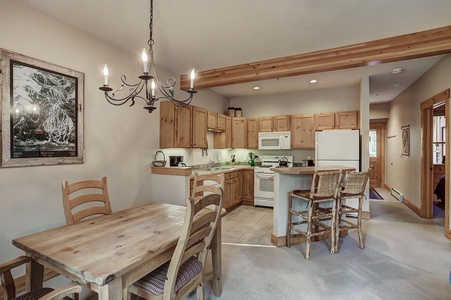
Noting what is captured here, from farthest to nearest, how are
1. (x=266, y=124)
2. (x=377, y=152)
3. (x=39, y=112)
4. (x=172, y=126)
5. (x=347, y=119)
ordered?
1. (x=377, y=152)
2. (x=266, y=124)
3. (x=347, y=119)
4. (x=172, y=126)
5. (x=39, y=112)

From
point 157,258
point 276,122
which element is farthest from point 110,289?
point 276,122

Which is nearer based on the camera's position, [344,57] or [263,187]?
[344,57]

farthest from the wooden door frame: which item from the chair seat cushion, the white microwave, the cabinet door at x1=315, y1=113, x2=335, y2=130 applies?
the chair seat cushion

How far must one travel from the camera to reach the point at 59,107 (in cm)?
252

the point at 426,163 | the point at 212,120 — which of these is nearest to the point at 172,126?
the point at 212,120

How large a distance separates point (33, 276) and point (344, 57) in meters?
4.00

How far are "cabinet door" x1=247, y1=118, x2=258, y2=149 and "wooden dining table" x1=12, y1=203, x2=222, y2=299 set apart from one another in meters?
4.08

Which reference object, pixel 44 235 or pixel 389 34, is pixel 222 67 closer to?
pixel 389 34

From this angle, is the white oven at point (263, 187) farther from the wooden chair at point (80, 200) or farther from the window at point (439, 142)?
the window at point (439, 142)

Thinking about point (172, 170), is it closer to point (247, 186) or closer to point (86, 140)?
point (86, 140)

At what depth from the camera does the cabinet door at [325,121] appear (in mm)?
5004

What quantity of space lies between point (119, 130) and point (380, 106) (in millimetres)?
7681

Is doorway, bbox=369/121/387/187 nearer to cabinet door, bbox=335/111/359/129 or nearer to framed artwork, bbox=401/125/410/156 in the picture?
framed artwork, bbox=401/125/410/156

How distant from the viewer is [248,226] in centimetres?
394
